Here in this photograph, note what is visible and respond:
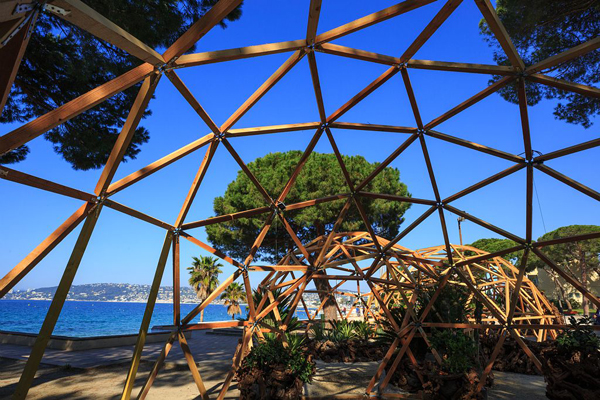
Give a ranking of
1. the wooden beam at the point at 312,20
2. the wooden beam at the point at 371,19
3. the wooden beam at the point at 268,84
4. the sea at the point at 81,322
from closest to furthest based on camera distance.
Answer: the wooden beam at the point at 371,19
the wooden beam at the point at 312,20
the wooden beam at the point at 268,84
the sea at the point at 81,322

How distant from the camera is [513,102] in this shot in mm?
10641

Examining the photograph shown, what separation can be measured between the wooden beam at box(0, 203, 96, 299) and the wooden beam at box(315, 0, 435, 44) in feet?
13.6

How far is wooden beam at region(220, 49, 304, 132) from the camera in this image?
19.3 ft

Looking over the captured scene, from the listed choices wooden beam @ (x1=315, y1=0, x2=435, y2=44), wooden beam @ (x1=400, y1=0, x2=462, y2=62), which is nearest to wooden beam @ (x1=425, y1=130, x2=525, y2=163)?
wooden beam @ (x1=400, y1=0, x2=462, y2=62)

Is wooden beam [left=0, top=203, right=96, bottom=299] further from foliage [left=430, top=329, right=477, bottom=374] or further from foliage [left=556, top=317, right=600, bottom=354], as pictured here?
foliage [left=556, top=317, right=600, bottom=354]

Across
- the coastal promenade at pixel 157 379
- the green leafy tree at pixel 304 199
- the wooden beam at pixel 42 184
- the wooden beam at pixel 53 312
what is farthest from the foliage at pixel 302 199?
the wooden beam at pixel 53 312

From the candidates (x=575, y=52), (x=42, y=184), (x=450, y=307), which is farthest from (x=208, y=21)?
(x=450, y=307)

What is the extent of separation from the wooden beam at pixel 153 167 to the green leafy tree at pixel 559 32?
8.40 m

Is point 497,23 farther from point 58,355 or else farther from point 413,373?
point 58,355

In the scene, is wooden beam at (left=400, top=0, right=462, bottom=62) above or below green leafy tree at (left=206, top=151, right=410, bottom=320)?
below

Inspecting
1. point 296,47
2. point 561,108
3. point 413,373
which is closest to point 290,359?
point 413,373

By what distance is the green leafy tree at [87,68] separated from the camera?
7.49 metres

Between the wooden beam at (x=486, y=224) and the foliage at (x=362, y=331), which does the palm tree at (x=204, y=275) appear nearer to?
the foliage at (x=362, y=331)

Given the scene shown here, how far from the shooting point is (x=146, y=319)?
22.1ft
